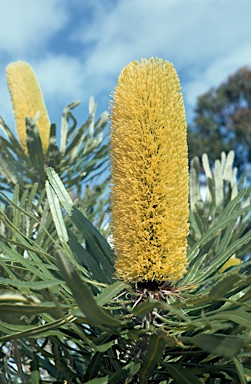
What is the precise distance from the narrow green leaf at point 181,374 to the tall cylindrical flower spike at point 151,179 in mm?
131

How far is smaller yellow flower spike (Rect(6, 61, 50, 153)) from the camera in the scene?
1.76m

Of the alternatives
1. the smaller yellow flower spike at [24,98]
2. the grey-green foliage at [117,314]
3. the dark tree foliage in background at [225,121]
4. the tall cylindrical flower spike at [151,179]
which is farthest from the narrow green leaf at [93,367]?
the dark tree foliage in background at [225,121]

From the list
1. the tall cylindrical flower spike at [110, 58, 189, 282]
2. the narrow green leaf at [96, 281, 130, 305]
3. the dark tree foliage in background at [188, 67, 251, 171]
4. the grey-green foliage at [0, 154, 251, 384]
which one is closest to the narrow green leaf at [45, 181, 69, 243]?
the grey-green foliage at [0, 154, 251, 384]

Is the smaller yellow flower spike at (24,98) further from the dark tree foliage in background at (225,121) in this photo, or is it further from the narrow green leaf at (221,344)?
the dark tree foliage in background at (225,121)

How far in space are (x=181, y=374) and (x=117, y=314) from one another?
6.3 inches

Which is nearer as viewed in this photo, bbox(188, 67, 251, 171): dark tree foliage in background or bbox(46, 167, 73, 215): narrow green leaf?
bbox(46, 167, 73, 215): narrow green leaf

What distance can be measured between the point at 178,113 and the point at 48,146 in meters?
1.02

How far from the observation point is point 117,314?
740 millimetres

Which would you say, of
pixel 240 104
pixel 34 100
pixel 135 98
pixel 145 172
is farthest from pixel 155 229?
pixel 240 104

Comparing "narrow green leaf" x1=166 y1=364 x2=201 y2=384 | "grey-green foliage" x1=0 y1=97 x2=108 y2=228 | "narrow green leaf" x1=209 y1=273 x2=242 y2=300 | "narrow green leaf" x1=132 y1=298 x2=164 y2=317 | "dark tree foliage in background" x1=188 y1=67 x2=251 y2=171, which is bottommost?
"narrow green leaf" x1=166 y1=364 x2=201 y2=384

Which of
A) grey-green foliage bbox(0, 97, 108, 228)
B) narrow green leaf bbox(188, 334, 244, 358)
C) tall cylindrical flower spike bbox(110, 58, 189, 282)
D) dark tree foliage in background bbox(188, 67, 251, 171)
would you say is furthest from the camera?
dark tree foliage in background bbox(188, 67, 251, 171)

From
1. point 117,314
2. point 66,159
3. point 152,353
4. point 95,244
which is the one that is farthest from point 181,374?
point 66,159

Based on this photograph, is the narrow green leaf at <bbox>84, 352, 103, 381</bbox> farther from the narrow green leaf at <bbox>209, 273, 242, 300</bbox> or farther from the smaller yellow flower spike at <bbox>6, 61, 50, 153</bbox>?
the smaller yellow flower spike at <bbox>6, 61, 50, 153</bbox>

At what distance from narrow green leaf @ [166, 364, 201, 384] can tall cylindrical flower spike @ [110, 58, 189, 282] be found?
131 mm
